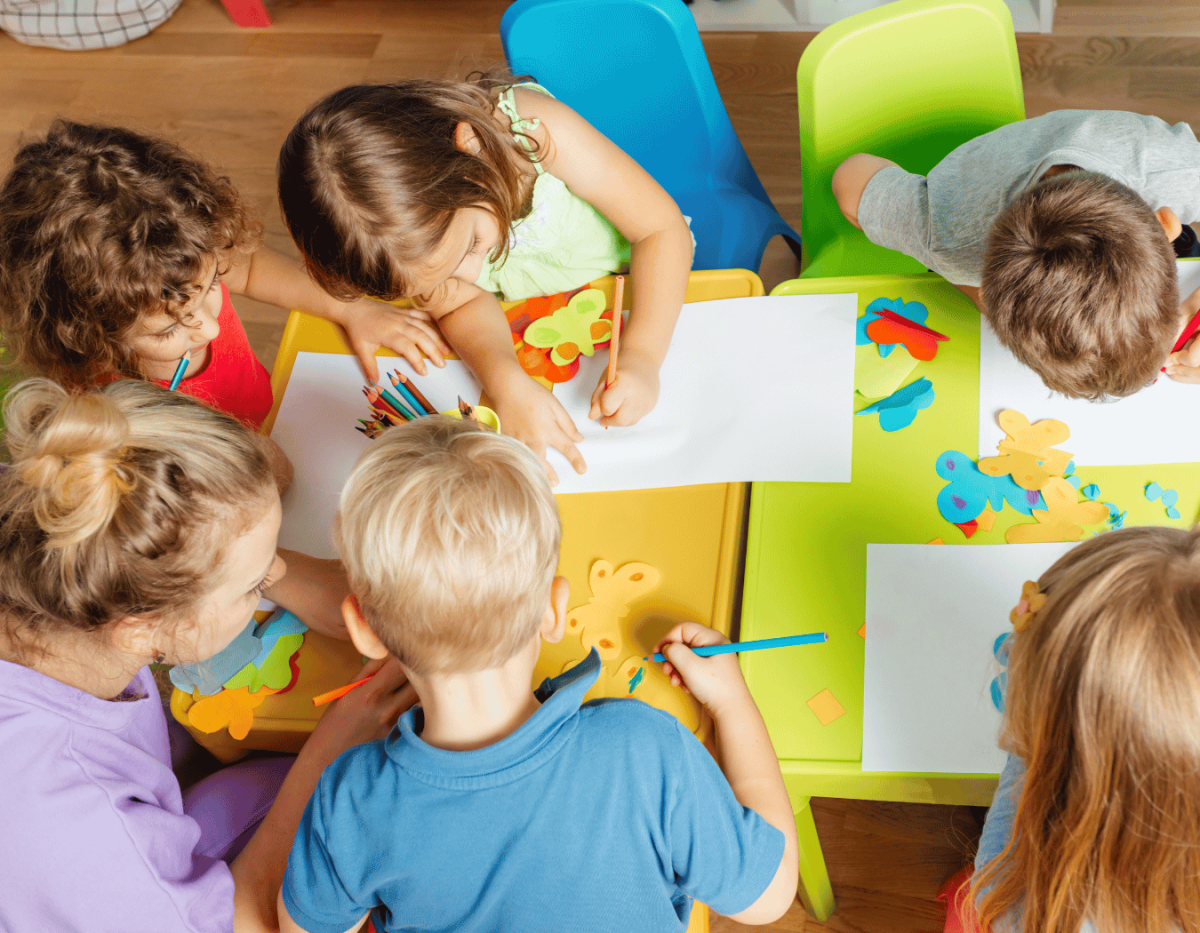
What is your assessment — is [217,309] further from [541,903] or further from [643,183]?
[541,903]

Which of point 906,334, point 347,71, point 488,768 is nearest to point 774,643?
point 488,768

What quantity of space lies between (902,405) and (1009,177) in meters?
0.28

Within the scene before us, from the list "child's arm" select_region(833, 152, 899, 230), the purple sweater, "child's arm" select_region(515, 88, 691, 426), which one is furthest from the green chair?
the purple sweater

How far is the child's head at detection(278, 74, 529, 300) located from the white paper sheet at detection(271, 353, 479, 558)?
12cm

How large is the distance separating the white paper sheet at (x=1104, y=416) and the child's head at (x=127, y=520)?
69 cm

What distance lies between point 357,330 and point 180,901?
2.06 feet

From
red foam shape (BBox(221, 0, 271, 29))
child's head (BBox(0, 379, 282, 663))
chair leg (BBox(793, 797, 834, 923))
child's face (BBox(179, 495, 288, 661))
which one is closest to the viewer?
child's head (BBox(0, 379, 282, 663))

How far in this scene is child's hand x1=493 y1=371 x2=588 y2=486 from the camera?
3.16 ft

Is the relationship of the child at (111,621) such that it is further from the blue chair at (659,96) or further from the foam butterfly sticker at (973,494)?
the blue chair at (659,96)

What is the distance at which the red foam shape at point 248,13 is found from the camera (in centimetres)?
243

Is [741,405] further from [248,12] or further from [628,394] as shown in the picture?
[248,12]

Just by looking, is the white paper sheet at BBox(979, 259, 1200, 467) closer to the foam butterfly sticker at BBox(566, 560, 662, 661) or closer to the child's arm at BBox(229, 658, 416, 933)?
the foam butterfly sticker at BBox(566, 560, 662, 661)

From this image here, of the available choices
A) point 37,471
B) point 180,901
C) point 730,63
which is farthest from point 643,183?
point 730,63

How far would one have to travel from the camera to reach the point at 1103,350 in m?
0.81
